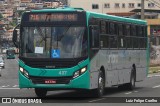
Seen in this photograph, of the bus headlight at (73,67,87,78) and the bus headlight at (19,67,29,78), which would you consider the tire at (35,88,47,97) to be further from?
the bus headlight at (73,67,87,78)

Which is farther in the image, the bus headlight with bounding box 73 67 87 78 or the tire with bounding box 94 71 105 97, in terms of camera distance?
the tire with bounding box 94 71 105 97

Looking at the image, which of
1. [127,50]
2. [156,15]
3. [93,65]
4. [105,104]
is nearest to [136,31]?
[127,50]

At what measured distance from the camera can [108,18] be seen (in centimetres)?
2091

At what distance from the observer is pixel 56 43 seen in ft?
59.7

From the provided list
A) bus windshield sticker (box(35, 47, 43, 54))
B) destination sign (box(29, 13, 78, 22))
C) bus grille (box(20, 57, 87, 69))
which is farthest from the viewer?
destination sign (box(29, 13, 78, 22))

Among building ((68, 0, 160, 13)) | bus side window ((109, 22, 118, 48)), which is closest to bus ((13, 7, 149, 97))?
bus side window ((109, 22, 118, 48))

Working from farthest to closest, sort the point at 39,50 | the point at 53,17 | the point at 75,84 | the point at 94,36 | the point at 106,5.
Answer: the point at 106,5
the point at 94,36
the point at 53,17
the point at 39,50
the point at 75,84

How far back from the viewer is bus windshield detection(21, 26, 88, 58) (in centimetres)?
1812

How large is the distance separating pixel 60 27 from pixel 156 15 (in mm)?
120435

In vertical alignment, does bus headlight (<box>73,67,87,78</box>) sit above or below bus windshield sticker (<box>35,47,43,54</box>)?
below

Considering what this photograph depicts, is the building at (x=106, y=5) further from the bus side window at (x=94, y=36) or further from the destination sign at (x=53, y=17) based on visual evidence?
the destination sign at (x=53, y=17)

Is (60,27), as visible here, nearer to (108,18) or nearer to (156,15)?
(108,18)

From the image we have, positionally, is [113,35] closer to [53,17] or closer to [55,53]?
[53,17]

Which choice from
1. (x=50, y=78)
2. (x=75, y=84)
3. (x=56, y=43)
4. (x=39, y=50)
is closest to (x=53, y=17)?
(x=56, y=43)
